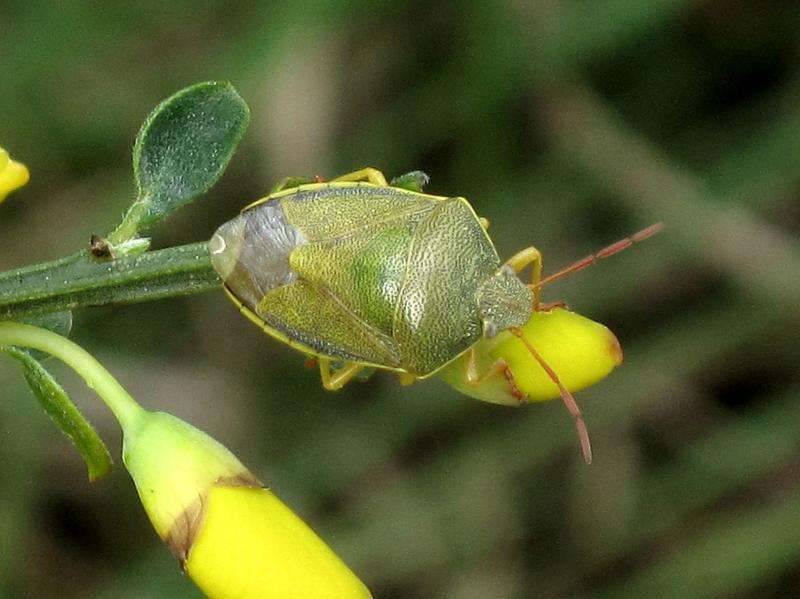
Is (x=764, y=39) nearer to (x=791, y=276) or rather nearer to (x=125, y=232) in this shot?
(x=791, y=276)

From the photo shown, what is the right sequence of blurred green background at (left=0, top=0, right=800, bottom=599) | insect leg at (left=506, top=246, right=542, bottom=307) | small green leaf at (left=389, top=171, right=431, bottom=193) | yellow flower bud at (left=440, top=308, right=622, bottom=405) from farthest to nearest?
blurred green background at (left=0, top=0, right=800, bottom=599)
insect leg at (left=506, top=246, right=542, bottom=307)
small green leaf at (left=389, top=171, right=431, bottom=193)
yellow flower bud at (left=440, top=308, right=622, bottom=405)

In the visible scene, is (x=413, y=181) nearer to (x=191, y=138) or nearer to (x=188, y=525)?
(x=191, y=138)

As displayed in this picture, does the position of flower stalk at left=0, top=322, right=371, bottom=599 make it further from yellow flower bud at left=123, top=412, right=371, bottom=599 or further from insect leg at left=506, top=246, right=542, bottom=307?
insect leg at left=506, top=246, right=542, bottom=307

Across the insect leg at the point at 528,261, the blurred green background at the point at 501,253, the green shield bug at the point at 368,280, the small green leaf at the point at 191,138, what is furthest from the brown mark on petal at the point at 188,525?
the blurred green background at the point at 501,253

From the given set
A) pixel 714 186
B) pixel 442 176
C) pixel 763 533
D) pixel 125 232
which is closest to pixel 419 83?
pixel 442 176

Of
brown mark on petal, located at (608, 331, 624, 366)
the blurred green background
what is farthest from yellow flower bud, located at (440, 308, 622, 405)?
the blurred green background

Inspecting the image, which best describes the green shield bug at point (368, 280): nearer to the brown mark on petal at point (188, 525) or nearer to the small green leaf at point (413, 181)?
the small green leaf at point (413, 181)
